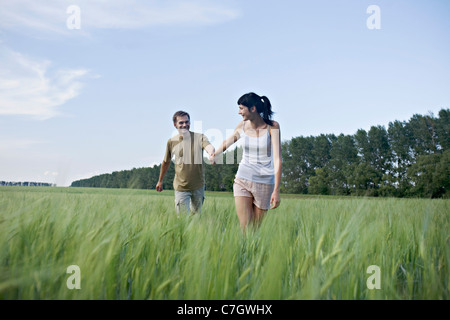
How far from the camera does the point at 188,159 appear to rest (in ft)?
17.2

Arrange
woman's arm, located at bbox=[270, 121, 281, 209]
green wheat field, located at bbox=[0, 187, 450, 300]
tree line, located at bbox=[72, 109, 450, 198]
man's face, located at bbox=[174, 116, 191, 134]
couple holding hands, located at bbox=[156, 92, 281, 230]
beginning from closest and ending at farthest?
green wheat field, located at bbox=[0, 187, 450, 300], woman's arm, located at bbox=[270, 121, 281, 209], couple holding hands, located at bbox=[156, 92, 281, 230], man's face, located at bbox=[174, 116, 191, 134], tree line, located at bbox=[72, 109, 450, 198]

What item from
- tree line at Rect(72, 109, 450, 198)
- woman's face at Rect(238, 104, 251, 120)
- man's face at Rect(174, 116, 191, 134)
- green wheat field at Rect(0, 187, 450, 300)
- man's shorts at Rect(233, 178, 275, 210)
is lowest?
green wheat field at Rect(0, 187, 450, 300)

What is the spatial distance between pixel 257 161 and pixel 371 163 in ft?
142

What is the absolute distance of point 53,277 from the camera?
143 centimetres

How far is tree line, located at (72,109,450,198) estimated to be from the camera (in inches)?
1351

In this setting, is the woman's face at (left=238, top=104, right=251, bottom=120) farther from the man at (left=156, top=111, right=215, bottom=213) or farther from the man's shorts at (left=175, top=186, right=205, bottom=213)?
the man's shorts at (left=175, top=186, right=205, bottom=213)

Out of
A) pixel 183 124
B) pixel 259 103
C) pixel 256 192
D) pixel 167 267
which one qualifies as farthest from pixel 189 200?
pixel 167 267

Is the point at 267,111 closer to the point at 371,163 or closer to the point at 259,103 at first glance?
the point at 259,103

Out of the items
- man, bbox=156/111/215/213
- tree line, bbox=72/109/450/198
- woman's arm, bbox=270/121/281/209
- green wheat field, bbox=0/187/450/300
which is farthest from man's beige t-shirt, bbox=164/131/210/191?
tree line, bbox=72/109/450/198

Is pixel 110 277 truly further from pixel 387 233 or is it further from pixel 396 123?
pixel 396 123

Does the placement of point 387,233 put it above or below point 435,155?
below

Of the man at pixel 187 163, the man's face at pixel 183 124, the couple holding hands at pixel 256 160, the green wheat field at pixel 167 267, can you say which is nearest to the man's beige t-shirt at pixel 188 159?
the man at pixel 187 163
